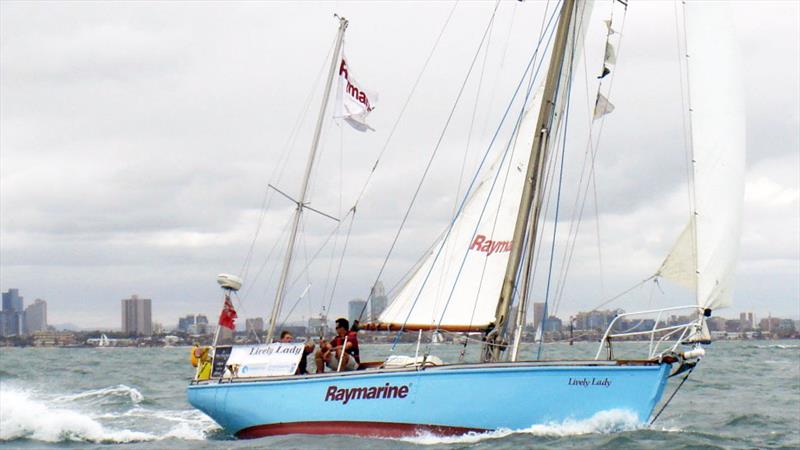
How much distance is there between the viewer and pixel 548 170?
21.8 meters

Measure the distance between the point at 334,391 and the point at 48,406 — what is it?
15.3 m

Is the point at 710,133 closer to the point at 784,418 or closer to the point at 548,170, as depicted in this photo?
the point at 548,170

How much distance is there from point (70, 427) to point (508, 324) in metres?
11.1

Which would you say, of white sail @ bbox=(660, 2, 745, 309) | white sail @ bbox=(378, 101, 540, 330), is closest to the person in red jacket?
white sail @ bbox=(378, 101, 540, 330)

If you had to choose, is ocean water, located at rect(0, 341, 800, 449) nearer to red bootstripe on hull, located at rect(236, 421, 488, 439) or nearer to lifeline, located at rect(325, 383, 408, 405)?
red bootstripe on hull, located at rect(236, 421, 488, 439)

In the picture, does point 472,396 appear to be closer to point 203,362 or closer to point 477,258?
point 477,258

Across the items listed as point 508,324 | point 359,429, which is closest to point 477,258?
point 508,324

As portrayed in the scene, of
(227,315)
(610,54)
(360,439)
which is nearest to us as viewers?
(360,439)

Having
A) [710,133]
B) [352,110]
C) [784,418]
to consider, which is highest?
[352,110]

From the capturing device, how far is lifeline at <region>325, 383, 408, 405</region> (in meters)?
19.8

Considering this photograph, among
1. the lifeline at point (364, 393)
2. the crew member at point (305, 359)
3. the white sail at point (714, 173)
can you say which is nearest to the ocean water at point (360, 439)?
the lifeline at point (364, 393)

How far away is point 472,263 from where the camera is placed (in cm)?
2172

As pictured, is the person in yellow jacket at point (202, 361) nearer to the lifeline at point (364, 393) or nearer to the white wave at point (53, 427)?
the white wave at point (53, 427)

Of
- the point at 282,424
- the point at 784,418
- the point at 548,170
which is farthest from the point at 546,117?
the point at 784,418
